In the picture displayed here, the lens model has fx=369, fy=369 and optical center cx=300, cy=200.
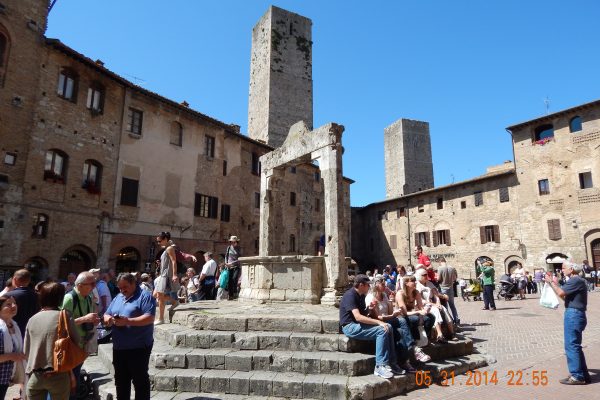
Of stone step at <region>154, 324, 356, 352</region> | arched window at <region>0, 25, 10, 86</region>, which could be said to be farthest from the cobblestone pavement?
arched window at <region>0, 25, 10, 86</region>

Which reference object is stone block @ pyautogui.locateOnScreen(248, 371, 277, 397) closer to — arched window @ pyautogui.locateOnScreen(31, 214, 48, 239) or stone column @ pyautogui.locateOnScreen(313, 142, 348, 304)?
stone column @ pyautogui.locateOnScreen(313, 142, 348, 304)

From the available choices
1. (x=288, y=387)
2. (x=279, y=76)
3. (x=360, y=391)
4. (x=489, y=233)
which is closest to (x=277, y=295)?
(x=288, y=387)

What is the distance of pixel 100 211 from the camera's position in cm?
1758

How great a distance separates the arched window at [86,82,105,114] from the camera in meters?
17.9

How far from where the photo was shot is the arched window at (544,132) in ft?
86.1

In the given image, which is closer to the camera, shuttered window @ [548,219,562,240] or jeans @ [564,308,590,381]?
jeans @ [564,308,590,381]

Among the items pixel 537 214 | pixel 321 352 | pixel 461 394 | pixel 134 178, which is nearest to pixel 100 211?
pixel 134 178

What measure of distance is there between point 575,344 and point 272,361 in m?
4.18

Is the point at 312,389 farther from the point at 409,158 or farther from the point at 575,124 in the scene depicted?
the point at 409,158

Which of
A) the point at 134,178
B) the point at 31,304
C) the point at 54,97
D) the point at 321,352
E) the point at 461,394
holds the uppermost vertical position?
the point at 54,97

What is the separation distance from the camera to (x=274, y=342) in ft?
18.9

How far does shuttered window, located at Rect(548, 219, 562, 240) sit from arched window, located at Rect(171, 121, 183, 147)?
24.8 metres

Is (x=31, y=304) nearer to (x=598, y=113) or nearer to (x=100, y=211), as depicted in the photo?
(x=100, y=211)

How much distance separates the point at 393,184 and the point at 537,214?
2117 centimetres
